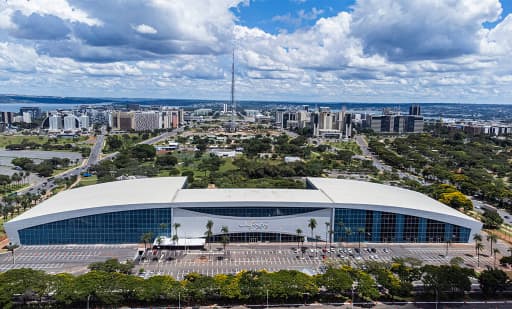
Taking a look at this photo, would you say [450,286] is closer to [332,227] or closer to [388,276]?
[388,276]

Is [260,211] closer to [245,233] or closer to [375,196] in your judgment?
[245,233]

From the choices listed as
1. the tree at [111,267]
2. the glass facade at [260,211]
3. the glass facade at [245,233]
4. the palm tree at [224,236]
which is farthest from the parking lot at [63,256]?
the glass facade at [260,211]

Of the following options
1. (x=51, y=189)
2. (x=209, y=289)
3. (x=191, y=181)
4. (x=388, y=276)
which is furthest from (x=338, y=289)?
(x=51, y=189)

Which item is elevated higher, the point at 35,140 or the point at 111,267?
the point at 35,140

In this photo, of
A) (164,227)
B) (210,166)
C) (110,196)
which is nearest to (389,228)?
(164,227)

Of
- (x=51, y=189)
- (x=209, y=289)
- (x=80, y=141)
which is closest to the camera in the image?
(x=209, y=289)

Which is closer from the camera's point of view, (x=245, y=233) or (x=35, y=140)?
(x=245, y=233)

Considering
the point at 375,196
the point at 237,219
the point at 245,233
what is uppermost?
the point at 375,196

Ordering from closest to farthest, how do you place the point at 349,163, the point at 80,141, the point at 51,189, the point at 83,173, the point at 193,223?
the point at 193,223, the point at 51,189, the point at 83,173, the point at 349,163, the point at 80,141
